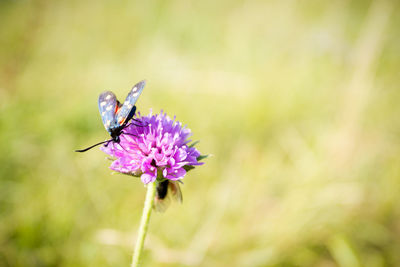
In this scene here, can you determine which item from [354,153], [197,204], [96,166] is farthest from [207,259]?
[354,153]

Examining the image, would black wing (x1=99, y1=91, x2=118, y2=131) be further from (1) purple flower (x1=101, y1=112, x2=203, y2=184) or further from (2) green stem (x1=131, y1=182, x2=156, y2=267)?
(2) green stem (x1=131, y1=182, x2=156, y2=267)

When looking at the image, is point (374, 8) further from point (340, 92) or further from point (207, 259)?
point (207, 259)

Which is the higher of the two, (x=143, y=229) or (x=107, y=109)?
(x=107, y=109)

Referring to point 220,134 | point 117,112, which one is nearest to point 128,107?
point 117,112

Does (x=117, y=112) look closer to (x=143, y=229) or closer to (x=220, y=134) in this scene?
(x=143, y=229)

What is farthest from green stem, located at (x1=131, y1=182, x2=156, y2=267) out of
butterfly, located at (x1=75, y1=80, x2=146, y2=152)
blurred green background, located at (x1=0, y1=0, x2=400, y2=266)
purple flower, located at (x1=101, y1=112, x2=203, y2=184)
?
blurred green background, located at (x1=0, y1=0, x2=400, y2=266)
